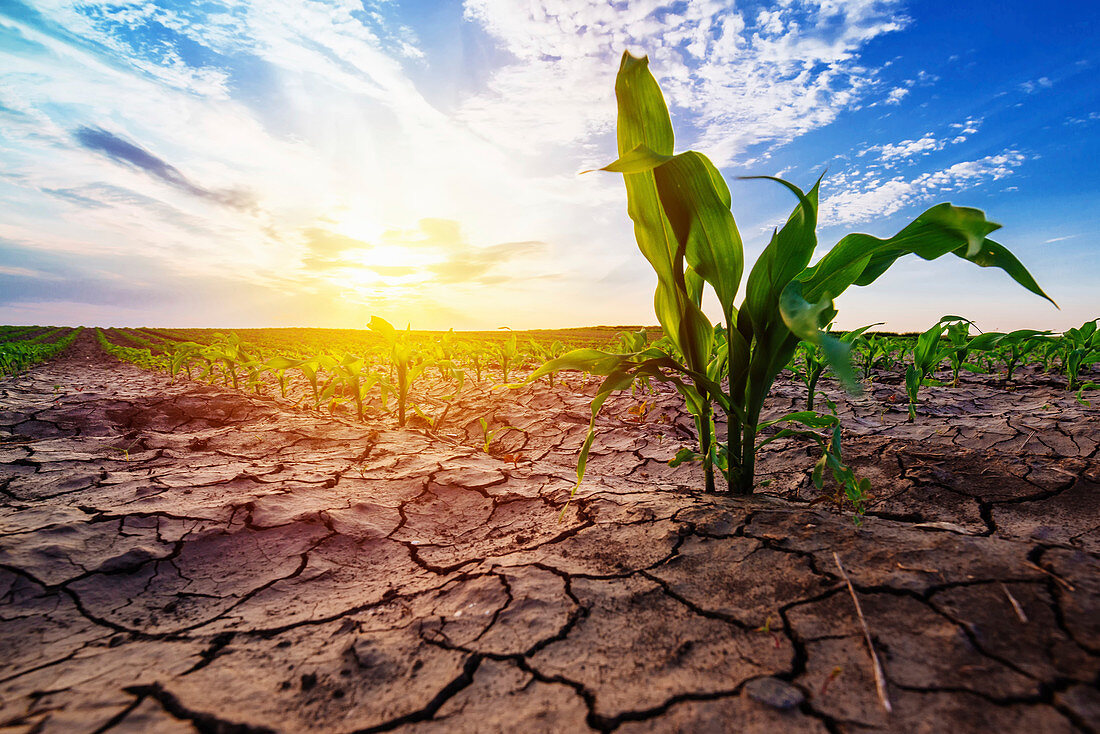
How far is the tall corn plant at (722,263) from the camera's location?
41.3 inches

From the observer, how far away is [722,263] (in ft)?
3.96

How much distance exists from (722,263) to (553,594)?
0.90 m

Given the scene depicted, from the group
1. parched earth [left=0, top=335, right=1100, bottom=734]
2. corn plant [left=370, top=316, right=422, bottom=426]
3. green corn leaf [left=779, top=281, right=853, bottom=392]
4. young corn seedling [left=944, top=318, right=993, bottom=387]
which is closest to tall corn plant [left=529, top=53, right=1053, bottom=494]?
green corn leaf [left=779, top=281, right=853, bottom=392]

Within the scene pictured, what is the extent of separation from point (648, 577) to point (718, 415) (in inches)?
64.9

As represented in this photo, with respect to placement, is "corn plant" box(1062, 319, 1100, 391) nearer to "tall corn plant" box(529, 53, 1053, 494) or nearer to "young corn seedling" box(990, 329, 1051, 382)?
"young corn seedling" box(990, 329, 1051, 382)

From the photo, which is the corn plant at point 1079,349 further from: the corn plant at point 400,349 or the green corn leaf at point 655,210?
the corn plant at point 400,349

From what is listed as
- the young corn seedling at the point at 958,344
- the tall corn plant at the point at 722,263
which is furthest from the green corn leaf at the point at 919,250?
the young corn seedling at the point at 958,344

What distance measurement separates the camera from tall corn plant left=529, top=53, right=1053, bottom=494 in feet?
3.44

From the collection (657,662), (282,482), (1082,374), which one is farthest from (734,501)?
(1082,374)

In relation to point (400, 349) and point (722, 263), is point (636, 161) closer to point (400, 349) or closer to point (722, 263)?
point (722, 263)

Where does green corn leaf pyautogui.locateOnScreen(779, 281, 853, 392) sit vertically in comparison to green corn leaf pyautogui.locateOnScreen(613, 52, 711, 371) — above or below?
below

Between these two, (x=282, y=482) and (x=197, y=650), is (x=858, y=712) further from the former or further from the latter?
(x=282, y=482)

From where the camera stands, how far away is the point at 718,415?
8.15ft

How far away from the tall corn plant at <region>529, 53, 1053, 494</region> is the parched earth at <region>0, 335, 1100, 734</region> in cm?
27
